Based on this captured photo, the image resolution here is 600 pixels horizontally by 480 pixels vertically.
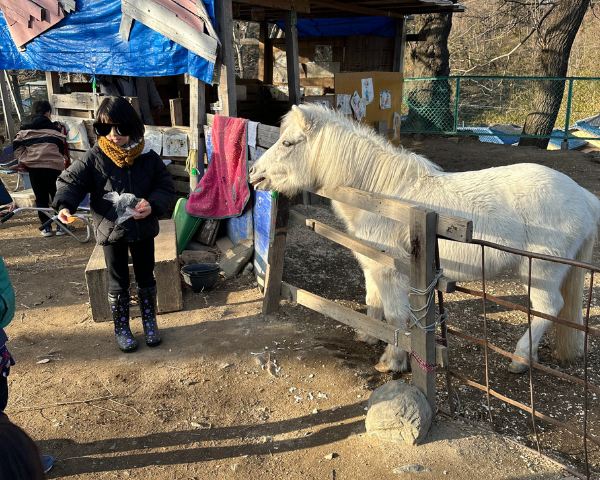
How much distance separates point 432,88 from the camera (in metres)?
13.0

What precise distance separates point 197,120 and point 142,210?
3248 mm

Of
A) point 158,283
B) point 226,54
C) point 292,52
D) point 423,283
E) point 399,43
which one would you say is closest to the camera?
point 423,283

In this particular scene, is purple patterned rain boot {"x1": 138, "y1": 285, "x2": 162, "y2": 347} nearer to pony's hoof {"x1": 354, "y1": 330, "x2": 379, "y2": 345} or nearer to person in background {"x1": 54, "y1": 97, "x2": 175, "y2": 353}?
person in background {"x1": 54, "y1": 97, "x2": 175, "y2": 353}

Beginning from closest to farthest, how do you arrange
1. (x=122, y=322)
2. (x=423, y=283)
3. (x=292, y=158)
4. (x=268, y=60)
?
(x=423, y=283) → (x=292, y=158) → (x=122, y=322) → (x=268, y=60)

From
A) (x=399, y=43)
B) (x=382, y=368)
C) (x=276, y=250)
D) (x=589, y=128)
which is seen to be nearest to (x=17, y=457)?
(x=382, y=368)

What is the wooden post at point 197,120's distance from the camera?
Result: 6.17 m

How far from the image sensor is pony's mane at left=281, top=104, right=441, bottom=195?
332 centimetres

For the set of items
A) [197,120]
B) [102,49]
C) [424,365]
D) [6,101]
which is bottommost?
[424,365]

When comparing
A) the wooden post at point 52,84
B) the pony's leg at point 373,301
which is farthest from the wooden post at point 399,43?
the pony's leg at point 373,301

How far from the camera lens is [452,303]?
4.77 m

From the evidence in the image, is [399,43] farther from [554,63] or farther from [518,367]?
[518,367]

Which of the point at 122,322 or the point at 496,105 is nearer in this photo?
the point at 122,322

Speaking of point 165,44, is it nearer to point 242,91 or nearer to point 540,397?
point 242,91

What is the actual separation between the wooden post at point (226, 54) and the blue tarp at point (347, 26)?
4784 mm
